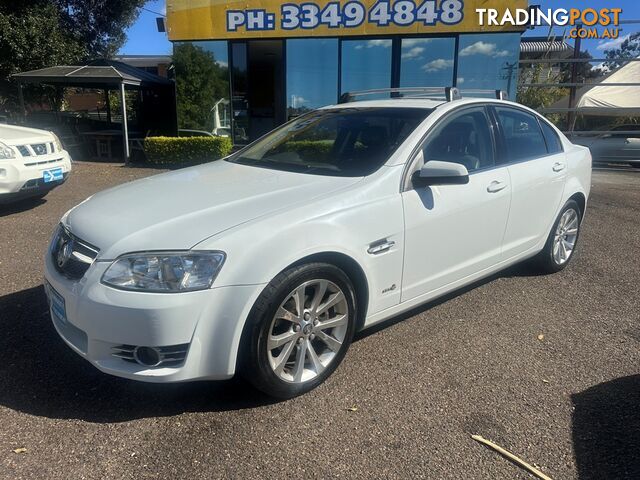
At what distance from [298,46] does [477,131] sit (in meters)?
10.4

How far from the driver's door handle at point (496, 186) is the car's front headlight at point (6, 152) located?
19.3 feet

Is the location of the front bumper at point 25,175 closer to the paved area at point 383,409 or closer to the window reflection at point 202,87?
the paved area at point 383,409

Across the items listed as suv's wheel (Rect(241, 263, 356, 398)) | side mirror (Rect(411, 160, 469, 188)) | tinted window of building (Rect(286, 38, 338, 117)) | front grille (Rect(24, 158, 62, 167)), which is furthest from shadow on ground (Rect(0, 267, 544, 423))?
tinted window of building (Rect(286, 38, 338, 117))

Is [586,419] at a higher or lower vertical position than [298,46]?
lower

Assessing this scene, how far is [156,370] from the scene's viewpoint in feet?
8.45

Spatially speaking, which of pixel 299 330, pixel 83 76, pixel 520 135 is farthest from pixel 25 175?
pixel 83 76

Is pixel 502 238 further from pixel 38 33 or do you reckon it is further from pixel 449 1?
pixel 38 33

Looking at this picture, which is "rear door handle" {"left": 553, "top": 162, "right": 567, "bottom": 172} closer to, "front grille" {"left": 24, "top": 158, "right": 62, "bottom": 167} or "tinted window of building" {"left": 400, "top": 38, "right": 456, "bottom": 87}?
"front grille" {"left": 24, "top": 158, "right": 62, "bottom": 167}

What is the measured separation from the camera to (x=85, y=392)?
9.67 ft

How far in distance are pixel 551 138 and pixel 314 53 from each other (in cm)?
964

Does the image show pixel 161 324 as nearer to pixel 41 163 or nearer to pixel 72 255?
pixel 72 255

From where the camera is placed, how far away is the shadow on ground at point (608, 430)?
240 cm

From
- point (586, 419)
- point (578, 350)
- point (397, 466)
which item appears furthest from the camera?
point (578, 350)

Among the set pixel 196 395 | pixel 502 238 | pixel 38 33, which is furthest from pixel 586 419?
pixel 38 33
